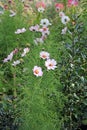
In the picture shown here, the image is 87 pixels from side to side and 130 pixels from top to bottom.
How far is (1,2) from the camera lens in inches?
204

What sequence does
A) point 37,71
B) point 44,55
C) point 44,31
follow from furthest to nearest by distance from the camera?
1. point 44,31
2. point 44,55
3. point 37,71

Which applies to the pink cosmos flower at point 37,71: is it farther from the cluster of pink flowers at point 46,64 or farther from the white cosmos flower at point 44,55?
the white cosmos flower at point 44,55

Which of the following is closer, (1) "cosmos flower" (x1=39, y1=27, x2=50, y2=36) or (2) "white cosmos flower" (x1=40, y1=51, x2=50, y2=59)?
(2) "white cosmos flower" (x1=40, y1=51, x2=50, y2=59)

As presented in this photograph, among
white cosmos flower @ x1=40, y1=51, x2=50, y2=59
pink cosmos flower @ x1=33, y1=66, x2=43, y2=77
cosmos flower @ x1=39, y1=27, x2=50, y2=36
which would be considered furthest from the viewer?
cosmos flower @ x1=39, y1=27, x2=50, y2=36

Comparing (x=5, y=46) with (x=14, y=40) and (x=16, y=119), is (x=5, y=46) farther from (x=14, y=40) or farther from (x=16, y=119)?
(x=16, y=119)

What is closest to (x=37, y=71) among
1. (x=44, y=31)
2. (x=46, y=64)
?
(x=46, y=64)

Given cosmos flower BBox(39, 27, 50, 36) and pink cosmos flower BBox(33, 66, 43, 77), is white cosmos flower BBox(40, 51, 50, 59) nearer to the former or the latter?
pink cosmos flower BBox(33, 66, 43, 77)

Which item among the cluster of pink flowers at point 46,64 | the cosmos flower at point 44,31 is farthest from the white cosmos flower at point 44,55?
the cosmos flower at point 44,31

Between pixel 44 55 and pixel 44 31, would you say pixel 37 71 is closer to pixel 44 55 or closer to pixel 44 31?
pixel 44 55

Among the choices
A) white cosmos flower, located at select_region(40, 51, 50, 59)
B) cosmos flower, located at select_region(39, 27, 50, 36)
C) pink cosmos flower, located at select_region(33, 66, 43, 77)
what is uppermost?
cosmos flower, located at select_region(39, 27, 50, 36)

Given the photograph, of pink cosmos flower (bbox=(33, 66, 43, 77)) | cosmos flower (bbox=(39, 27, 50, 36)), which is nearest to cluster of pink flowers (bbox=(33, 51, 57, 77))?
pink cosmos flower (bbox=(33, 66, 43, 77))

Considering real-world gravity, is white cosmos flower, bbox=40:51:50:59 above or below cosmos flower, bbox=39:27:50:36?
below

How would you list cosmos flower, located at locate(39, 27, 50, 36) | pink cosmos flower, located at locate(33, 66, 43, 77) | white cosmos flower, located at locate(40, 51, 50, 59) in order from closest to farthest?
pink cosmos flower, located at locate(33, 66, 43, 77) < white cosmos flower, located at locate(40, 51, 50, 59) < cosmos flower, located at locate(39, 27, 50, 36)

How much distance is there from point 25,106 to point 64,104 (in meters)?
0.33
